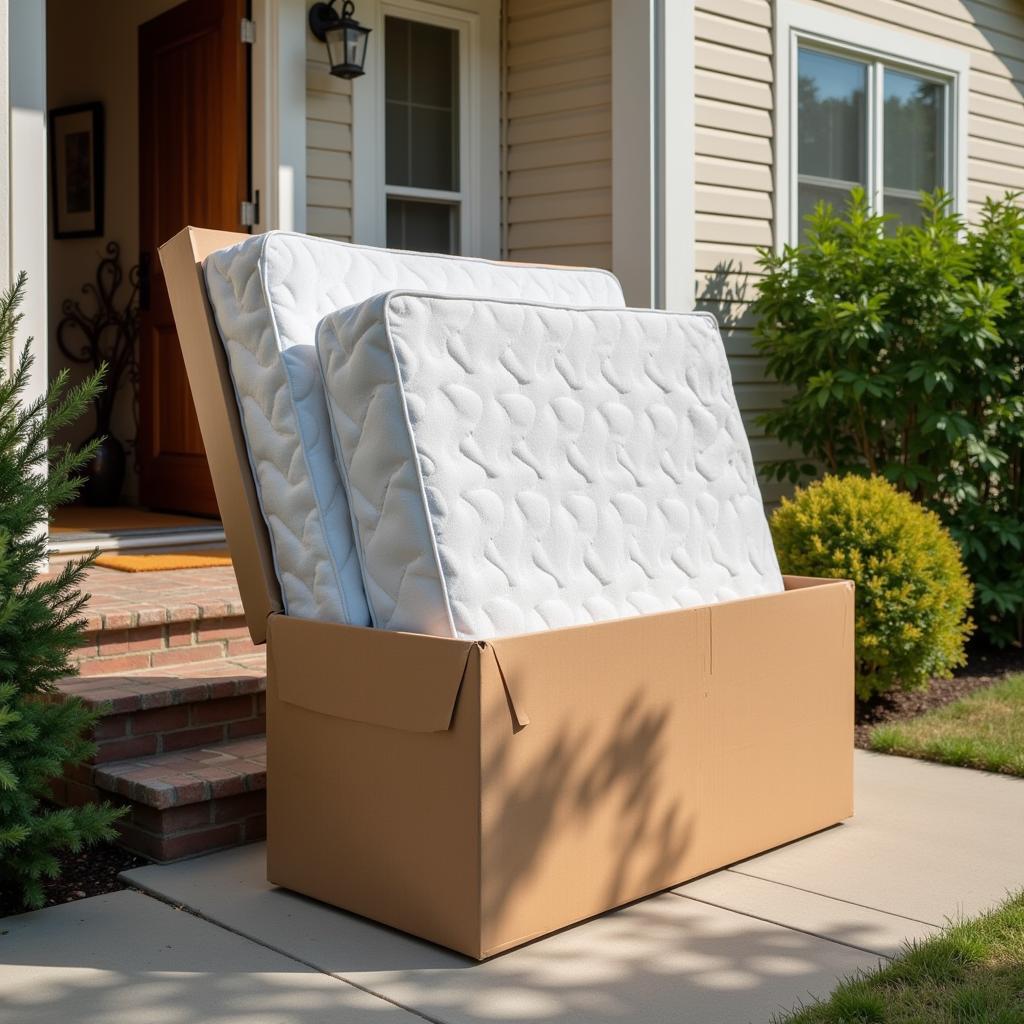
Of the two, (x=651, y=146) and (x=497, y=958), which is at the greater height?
(x=651, y=146)

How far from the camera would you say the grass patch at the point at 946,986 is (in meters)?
2.20

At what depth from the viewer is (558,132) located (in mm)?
5891

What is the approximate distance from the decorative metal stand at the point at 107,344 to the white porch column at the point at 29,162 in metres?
2.32

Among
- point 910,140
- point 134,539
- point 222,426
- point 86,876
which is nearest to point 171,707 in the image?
point 86,876

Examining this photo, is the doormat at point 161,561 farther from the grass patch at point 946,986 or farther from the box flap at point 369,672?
the grass patch at point 946,986

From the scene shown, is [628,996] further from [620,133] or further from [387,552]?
[620,133]

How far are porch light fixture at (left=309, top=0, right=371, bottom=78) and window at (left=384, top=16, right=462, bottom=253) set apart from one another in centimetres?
41

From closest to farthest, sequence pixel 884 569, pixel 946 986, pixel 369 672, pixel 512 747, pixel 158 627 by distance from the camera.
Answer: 1. pixel 946 986
2. pixel 512 747
3. pixel 369 672
4. pixel 158 627
5. pixel 884 569

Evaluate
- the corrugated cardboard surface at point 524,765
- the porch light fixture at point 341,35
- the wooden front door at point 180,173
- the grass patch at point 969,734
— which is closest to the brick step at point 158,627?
the corrugated cardboard surface at point 524,765

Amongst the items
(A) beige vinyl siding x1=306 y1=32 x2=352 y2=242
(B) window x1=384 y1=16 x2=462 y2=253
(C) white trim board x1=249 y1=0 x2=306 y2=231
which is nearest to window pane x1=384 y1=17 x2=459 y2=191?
(B) window x1=384 y1=16 x2=462 y2=253

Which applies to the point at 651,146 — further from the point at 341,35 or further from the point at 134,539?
the point at 134,539

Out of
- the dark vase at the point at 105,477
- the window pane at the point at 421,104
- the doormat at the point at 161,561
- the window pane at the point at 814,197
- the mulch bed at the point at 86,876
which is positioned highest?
the window pane at the point at 421,104

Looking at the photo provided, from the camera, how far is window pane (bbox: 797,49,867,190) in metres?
6.43

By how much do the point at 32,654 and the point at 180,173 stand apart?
3.60 metres
